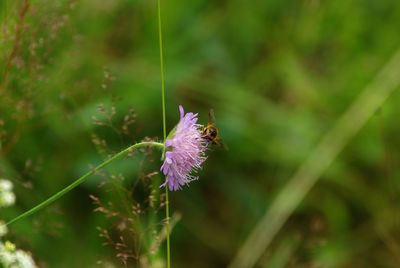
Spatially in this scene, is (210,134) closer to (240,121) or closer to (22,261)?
(22,261)

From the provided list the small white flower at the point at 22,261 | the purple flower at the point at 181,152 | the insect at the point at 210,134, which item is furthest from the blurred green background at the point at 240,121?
the small white flower at the point at 22,261

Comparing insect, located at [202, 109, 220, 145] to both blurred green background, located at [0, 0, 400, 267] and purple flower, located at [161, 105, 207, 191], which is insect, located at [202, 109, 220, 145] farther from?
blurred green background, located at [0, 0, 400, 267]

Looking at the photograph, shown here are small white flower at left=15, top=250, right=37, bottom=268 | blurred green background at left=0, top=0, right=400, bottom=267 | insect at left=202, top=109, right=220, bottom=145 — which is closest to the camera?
small white flower at left=15, top=250, right=37, bottom=268

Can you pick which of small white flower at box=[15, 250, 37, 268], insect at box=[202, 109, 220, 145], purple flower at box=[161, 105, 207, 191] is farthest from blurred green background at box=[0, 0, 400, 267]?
small white flower at box=[15, 250, 37, 268]

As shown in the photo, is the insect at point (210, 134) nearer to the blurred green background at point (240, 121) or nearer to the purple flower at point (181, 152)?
the purple flower at point (181, 152)

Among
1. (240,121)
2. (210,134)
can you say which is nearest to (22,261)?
(210,134)

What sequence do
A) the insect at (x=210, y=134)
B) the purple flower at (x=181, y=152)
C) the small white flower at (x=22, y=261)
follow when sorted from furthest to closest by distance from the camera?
the insect at (x=210, y=134), the purple flower at (x=181, y=152), the small white flower at (x=22, y=261)

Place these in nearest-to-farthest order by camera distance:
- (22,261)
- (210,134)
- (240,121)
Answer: (22,261)
(210,134)
(240,121)
